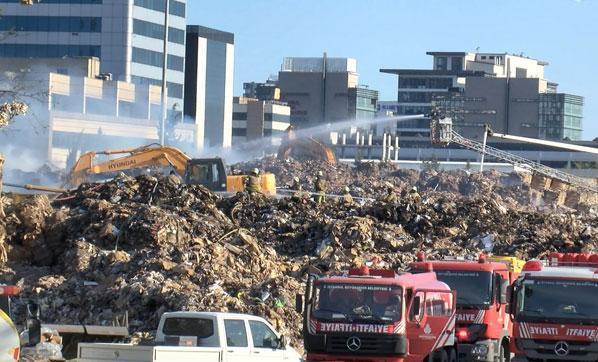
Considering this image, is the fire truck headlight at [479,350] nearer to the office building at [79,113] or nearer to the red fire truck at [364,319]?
the red fire truck at [364,319]

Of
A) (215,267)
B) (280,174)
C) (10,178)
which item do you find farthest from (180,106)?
(215,267)

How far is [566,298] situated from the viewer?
24.6 m

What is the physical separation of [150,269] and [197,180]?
2034 centimetres

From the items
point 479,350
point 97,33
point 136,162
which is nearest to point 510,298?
point 479,350

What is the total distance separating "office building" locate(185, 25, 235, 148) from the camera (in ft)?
438

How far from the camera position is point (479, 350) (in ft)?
86.2

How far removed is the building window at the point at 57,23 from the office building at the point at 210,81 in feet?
72.6

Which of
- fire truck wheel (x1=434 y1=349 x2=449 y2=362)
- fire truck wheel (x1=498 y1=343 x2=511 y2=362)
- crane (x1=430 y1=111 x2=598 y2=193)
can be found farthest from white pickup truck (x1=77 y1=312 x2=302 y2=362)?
crane (x1=430 y1=111 x2=598 y2=193)

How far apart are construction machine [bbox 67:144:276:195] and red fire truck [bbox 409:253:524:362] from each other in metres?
24.6

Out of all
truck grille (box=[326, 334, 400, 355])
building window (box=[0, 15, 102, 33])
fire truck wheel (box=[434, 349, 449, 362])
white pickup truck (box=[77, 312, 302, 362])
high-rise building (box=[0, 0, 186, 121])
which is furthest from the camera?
building window (box=[0, 15, 102, 33])

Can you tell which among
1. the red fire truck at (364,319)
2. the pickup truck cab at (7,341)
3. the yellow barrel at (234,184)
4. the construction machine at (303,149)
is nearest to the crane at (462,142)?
the construction machine at (303,149)

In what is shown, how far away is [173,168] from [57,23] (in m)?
58.7

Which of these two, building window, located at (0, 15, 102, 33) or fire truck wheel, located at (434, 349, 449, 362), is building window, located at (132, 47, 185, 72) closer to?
building window, located at (0, 15, 102, 33)

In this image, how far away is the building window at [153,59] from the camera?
112 metres
